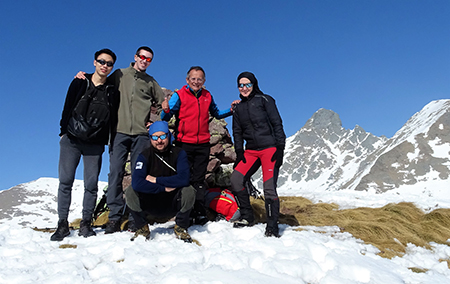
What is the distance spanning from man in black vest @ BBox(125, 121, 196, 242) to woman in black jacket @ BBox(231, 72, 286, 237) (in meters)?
1.29

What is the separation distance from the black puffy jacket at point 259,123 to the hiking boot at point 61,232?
3.75 metres

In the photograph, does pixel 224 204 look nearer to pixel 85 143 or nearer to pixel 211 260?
pixel 211 260

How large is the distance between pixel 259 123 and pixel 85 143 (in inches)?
140

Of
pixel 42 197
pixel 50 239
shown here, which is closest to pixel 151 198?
pixel 50 239

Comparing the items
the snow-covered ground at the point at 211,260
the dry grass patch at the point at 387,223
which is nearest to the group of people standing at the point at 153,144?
the snow-covered ground at the point at 211,260

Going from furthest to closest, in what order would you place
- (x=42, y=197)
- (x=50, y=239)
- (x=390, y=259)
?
(x=42, y=197), (x=50, y=239), (x=390, y=259)

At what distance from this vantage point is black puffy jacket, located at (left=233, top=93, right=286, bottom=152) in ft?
21.4

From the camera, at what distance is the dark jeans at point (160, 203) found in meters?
5.74

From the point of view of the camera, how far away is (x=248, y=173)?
22.5 ft

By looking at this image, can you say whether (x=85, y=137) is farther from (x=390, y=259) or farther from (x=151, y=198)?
(x=390, y=259)

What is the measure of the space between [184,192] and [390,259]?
3.73 metres

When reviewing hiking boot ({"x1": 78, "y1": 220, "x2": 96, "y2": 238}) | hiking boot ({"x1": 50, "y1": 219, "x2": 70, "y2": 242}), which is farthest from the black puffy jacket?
hiking boot ({"x1": 50, "y1": 219, "x2": 70, "y2": 242})

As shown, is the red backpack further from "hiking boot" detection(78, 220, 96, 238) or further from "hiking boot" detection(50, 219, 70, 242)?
"hiking boot" detection(50, 219, 70, 242)

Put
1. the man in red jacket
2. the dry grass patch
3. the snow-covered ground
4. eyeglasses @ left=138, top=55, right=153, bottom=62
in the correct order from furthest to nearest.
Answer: the man in red jacket < eyeglasses @ left=138, top=55, right=153, bottom=62 < the dry grass patch < the snow-covered ground
